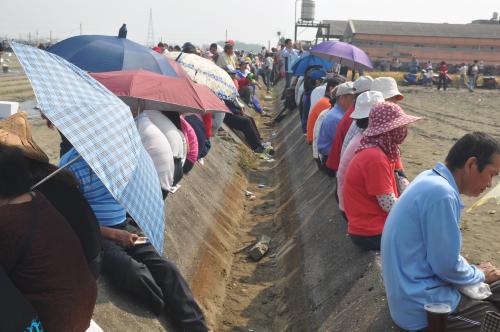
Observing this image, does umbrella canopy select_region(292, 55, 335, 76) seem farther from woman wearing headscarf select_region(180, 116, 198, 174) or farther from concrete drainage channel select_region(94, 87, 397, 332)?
woman wearing headscarf select_region(180, 116, 198, 174)

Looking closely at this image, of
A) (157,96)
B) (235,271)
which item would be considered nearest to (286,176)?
(235,271)

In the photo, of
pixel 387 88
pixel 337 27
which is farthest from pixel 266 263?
pixel 337 27

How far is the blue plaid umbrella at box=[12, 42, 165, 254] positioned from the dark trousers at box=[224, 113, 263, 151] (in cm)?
1144

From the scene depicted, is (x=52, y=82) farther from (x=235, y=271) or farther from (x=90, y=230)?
(x=235, y=271)

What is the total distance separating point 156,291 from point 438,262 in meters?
2.38

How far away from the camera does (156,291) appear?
4.85 meters

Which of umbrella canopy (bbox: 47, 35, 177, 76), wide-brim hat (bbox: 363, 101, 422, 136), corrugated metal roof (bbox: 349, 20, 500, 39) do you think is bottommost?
wide-brim hat (bbox: 363, 101, 422, 136)

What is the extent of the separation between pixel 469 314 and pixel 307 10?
50.3 m

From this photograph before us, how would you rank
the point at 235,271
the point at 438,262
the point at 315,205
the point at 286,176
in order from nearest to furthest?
the point at 438,262 < the point at 235,271 < the point at 315,205 < the point at 286,176

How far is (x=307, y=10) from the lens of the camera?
5156 cm

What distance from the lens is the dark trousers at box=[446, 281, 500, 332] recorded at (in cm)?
376

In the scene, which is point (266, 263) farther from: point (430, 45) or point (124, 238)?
point (430, 45)

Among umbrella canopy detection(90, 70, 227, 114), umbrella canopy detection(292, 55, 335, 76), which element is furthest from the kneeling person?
umbrella canopy detection(292, 55, 335, 76)

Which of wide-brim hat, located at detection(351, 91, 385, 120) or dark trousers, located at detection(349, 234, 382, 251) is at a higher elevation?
wide-brim hat, located at detection(351, 91, 385, 120)
